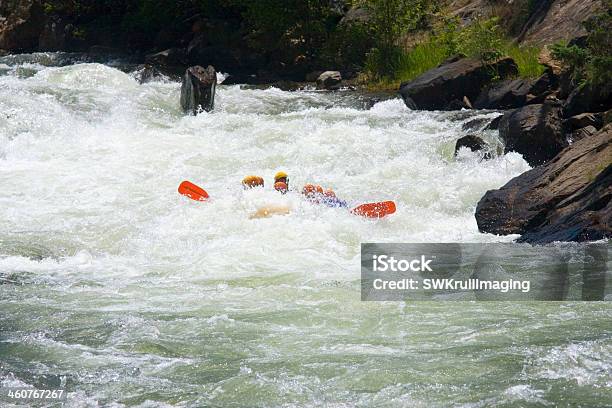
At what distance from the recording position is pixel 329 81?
18.7 meters

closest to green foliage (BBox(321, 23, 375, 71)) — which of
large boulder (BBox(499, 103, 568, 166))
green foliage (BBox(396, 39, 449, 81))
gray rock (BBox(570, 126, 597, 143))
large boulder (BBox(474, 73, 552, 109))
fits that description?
green foliage (BBox(396, 39, 449, 81))

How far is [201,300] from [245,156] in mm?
5632

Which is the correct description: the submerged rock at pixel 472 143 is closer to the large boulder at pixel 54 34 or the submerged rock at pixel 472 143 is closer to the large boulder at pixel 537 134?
the large boulder at pixel 537 134

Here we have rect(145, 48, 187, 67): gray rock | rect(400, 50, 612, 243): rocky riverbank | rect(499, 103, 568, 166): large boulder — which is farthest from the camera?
rect(145, 48, 187, 67): gray rock

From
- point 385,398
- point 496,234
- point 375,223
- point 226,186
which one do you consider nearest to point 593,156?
point 496,234

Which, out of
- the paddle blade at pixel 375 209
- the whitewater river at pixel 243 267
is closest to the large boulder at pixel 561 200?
the whitewater river at pixel 243 267

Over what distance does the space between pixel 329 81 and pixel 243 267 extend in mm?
10748

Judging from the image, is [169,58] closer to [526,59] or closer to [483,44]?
[483,44]

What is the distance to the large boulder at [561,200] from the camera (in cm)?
885

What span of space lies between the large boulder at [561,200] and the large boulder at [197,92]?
679cm

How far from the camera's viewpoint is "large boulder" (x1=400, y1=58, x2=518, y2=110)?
49.0 ft

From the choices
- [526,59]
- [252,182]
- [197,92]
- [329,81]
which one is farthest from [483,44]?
[252,182]

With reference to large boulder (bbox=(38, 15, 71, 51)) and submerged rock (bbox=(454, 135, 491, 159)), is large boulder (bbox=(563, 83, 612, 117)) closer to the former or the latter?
submerged rock (bbox=(454, 135, 491, 159))

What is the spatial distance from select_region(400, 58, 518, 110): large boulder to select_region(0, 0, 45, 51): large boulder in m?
13.7
